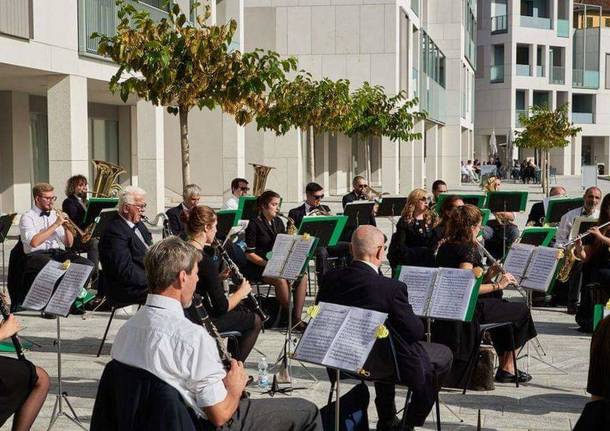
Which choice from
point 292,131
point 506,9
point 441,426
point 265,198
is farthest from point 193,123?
point 506,9

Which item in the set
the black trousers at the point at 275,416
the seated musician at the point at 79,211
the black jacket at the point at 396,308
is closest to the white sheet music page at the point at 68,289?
the black jacket at the point at 396,308

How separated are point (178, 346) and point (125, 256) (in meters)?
4.50

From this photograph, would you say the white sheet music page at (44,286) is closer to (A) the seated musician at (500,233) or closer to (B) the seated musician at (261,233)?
(B) the seated musician at (261,233)

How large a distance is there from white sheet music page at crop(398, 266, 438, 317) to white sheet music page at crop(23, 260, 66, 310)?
2.45 meters

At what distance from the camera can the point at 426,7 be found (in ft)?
156

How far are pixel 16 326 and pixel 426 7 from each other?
44104 millimetres

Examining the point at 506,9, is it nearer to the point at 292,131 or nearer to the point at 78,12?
the point at 292,131

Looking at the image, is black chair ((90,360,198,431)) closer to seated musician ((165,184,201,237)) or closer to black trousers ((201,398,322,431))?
black trousers ((201,398,322,431))

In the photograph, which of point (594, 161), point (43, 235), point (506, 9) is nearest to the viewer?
point (43, 235)

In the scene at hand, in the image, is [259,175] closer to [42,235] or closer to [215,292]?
[42,235]

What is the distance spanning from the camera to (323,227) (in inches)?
399

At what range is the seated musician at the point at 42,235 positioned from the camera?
10.4 meters

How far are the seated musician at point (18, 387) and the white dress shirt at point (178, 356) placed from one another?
1.53 m

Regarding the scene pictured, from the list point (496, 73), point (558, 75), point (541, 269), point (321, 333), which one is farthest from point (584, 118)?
point (321, 333)
